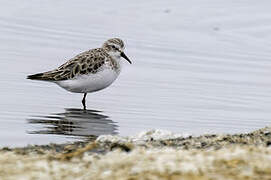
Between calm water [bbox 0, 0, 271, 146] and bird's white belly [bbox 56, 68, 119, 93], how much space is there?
0.90 feet

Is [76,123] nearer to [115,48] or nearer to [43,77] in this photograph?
[43,77]

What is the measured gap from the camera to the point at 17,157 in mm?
5727

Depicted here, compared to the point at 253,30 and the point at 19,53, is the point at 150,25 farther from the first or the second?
the point at 19,53

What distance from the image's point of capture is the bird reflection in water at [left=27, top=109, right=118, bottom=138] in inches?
385

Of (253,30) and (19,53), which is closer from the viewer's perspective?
(19,53)

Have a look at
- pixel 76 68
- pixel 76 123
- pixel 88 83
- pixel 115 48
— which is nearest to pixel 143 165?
pixel 76 123

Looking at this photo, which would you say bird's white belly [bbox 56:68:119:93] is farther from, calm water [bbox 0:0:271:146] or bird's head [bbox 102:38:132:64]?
bird's head [bbox 102:38:132:64]

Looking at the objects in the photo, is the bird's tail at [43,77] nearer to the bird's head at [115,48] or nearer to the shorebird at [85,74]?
the shorebird at [85,74]

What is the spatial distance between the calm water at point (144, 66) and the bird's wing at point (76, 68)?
0.37 meters

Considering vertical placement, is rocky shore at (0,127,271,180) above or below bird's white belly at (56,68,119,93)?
below

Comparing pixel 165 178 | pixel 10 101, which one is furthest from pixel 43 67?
pixel 165 178

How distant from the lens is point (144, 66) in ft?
47.3

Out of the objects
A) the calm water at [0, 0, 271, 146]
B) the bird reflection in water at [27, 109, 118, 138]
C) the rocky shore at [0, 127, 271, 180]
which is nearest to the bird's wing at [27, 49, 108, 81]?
the calm water at [0, 0, 271, 146]

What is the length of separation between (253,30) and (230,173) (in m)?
14.6
